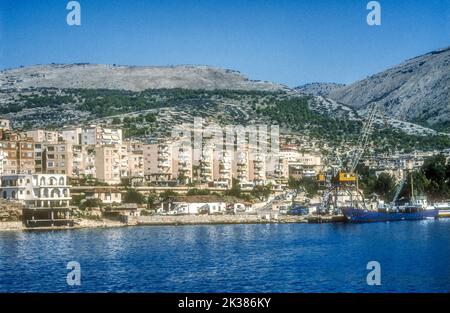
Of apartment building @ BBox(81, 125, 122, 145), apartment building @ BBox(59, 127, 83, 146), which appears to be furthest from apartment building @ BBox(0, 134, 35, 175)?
apartment building @ BBox(81, 125, 122, 145)

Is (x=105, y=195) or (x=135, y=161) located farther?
(x=135, y=161)

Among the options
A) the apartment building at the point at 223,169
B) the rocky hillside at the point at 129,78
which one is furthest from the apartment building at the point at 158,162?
the rocky hillside at the point at 129,78

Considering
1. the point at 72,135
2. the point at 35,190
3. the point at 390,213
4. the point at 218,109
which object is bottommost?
the point at 390,213

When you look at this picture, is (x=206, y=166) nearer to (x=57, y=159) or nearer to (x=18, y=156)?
(x=57, y=159)

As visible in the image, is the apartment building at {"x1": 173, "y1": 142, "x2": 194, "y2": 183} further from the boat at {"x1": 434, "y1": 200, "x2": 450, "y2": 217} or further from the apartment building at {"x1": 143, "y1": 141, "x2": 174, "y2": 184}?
the boat at {"x1": 434, "y1": 200, "x2": 450, "y2": 217}

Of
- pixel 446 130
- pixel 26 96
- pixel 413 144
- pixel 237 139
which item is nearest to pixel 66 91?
pixel 26 96

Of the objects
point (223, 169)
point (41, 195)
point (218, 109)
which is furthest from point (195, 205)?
point (218, 109)
